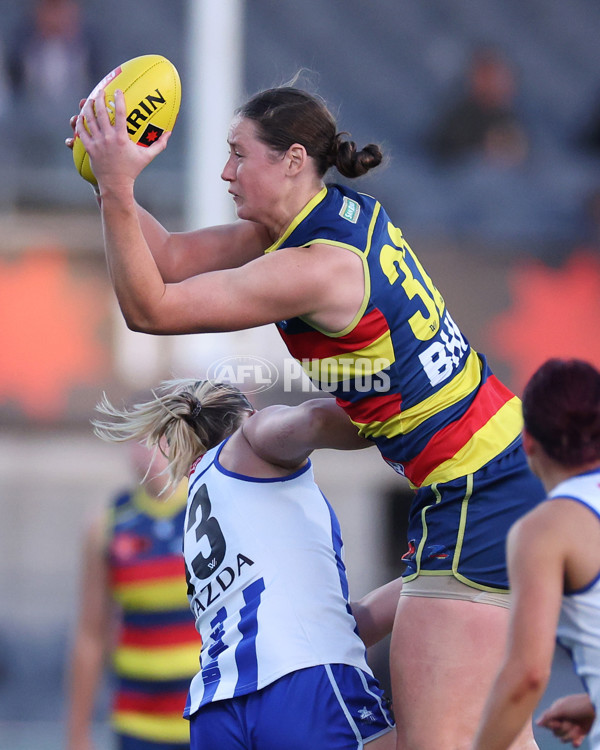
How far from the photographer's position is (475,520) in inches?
119

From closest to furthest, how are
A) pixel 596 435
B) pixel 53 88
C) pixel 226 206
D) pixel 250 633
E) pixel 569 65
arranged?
pixel 596 435, pixel 250 633, pixel 226 206, pixel 53 88, pixel 569 65

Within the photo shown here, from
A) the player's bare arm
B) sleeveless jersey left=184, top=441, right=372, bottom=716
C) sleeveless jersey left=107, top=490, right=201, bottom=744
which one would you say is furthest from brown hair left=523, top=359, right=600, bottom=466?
sleeveless jersey left=107, top=490, right=201, bottom=744

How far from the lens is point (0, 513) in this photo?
28.9 feet

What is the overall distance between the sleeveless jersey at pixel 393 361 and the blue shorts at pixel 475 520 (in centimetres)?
4

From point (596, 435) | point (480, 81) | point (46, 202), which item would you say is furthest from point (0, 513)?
point (596, 435)

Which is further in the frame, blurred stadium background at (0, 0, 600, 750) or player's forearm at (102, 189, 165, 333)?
blurred stadium background at (0, 0, 600, 750)

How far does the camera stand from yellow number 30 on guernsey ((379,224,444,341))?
3071mm

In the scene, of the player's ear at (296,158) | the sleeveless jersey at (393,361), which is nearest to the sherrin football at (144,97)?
the player's ear at (296,158)

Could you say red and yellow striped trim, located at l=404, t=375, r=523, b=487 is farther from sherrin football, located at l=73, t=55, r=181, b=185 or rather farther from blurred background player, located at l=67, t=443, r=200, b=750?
blurred background player, located at l=67, t=443, r=200, b=750

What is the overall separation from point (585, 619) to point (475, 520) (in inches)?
30.2

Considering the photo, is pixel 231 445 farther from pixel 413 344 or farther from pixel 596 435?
pixel 596 435

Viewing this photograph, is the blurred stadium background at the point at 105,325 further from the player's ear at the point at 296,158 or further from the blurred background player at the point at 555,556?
the blurred background player at the point at 555,556

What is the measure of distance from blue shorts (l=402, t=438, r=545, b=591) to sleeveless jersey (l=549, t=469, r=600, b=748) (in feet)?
2.08

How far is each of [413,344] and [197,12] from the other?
22.2 feet
